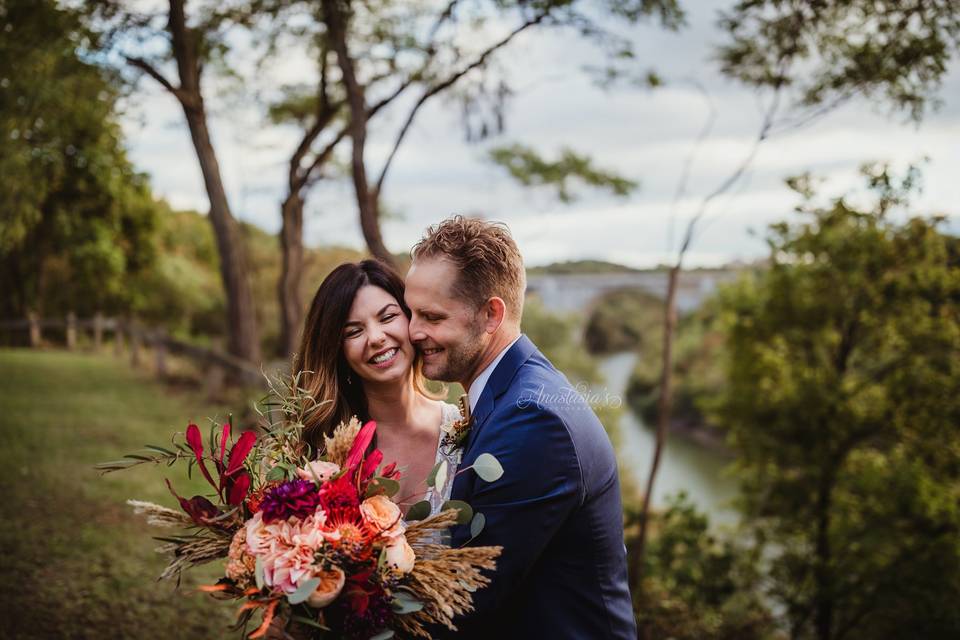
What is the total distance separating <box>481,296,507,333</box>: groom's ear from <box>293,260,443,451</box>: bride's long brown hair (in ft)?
1.81

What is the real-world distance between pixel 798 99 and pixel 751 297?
595 centimetres

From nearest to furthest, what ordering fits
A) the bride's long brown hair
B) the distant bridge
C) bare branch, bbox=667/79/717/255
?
the bride's long brown hair, bare branch, bbox=667/79/717/255, the distant bridge

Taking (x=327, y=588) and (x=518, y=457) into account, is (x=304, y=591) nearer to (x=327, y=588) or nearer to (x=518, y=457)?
(x=327, y=588)

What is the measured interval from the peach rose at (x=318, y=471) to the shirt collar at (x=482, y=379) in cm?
57

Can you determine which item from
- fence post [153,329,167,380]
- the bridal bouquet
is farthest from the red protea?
fence post [153,329,167,380]

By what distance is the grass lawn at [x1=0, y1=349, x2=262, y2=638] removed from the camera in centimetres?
419

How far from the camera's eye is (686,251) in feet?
23.7

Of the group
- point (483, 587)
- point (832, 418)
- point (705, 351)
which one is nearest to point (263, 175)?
point (832, 418)

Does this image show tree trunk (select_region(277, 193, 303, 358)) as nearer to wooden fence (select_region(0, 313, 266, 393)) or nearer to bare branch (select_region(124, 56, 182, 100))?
wooden fence (select_region(0, 313, 266, 393))

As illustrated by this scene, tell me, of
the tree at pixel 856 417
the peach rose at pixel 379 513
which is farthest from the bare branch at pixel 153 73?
the tree at pixel 856 417

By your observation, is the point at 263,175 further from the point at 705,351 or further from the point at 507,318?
the point at 705,351

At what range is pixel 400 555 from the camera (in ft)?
5.19

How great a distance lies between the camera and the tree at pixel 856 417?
9703mm

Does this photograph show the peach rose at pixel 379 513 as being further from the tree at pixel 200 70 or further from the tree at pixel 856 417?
the tree at pixel 856 417
